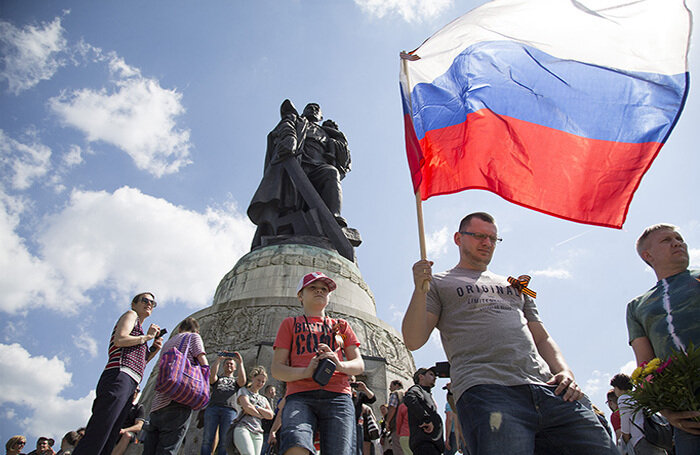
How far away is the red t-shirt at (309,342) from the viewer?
9.96ft

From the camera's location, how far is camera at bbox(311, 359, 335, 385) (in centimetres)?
286

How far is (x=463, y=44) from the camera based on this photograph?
4238 mm

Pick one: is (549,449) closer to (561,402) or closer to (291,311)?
(561,402)

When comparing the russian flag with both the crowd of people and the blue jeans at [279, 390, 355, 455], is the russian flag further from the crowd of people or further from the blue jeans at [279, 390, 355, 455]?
the blue jeans at [279, 390, 355, 455]

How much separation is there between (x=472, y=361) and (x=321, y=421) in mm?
1071

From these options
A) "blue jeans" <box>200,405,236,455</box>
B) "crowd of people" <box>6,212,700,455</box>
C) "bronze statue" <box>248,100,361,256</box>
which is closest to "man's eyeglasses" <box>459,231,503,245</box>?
"crowd of people" <box>6,212,700,455</box>

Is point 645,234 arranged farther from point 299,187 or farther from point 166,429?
point 299,187

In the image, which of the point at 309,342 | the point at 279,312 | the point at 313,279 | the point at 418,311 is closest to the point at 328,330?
the point at 309,342

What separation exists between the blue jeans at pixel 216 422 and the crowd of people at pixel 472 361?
3.66ft

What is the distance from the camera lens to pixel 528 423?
87.1 inches

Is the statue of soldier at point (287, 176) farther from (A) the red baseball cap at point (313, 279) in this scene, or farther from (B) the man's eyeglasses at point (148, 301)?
(A) the red baseball cap at point (313, 279)

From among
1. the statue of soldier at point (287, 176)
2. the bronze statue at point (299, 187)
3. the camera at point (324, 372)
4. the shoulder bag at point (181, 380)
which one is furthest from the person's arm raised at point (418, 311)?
the statue of soldier at point (287, 176)

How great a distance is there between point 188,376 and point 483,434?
2660 millimetres

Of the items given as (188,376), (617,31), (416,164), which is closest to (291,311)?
(188,376)
